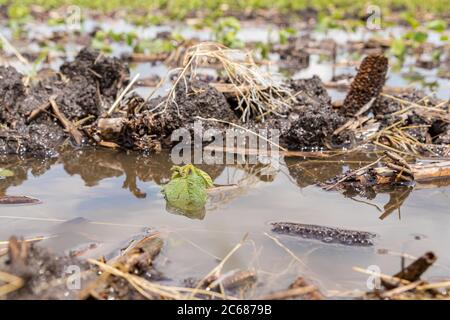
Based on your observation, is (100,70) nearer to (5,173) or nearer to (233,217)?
(5,173)

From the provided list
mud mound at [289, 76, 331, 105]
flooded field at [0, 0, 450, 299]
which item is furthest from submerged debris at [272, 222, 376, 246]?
mud mound at [289, 76, 331, 105]

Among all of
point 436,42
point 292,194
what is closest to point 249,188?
point 292,194

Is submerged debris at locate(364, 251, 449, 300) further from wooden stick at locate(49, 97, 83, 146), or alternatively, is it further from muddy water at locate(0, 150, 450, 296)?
wooden stick at locate(49, 97, 83, 146)

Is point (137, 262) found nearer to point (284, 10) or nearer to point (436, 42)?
point (436, 42)

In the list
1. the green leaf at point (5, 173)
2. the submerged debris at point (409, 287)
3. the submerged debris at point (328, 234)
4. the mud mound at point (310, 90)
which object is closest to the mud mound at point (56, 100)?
the green leaf at point (5, 173)

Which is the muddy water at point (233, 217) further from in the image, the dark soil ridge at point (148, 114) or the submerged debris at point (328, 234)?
the dark soil ridge at point (148, 114)

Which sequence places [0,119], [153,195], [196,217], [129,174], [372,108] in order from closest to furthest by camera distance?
[196,217] → [153,195] → [129,174] → [0,119] → [372,108]
